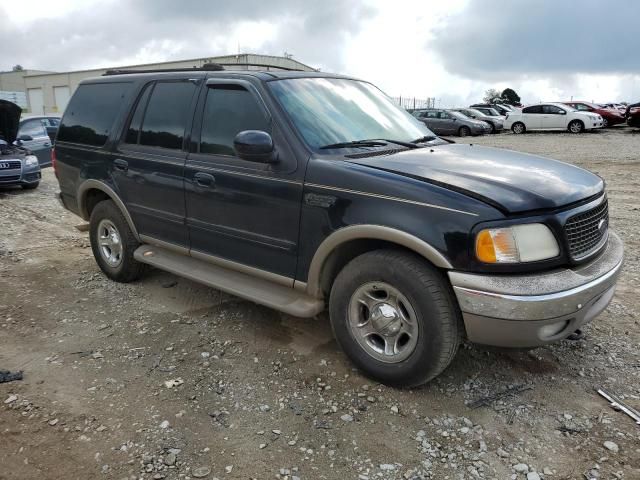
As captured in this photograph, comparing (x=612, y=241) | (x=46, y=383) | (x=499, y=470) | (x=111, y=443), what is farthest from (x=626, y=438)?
(x=46, y=383)

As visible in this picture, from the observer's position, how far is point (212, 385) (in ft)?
11.1

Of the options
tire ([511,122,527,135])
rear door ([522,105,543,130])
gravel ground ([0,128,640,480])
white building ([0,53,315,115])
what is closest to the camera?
gravel ground ([0,128,640,480])

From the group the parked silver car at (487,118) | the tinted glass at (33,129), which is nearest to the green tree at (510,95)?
the parked silver car at (487,118)

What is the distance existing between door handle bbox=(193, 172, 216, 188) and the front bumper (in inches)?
76.6

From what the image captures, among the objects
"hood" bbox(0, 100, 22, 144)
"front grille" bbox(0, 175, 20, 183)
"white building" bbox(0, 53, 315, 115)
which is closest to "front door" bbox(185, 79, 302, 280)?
"front grille" bbox(0, 175, 20, 183)

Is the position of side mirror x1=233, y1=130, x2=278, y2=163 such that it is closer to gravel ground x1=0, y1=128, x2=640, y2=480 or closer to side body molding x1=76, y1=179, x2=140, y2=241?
gravel ground x1=0, y1=128, x2=640, y2=480

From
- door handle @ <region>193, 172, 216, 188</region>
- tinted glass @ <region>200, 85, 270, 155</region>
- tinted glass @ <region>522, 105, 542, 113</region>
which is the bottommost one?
door handle @ <region>193, 172, 216, 188</region>

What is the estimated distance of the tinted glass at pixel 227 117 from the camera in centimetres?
374

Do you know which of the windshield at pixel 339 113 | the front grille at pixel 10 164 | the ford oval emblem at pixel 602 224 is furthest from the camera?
the front grille at pixel 10 164

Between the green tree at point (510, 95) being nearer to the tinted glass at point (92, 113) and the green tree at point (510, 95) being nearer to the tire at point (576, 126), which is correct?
the tire at point (576, 126)

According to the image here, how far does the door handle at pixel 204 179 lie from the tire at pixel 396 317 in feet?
4.16

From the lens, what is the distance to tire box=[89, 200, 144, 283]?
4906 millimetres

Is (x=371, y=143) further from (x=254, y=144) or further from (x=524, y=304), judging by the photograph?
(x=524, y=304)

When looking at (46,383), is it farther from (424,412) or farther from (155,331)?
(424,412)
